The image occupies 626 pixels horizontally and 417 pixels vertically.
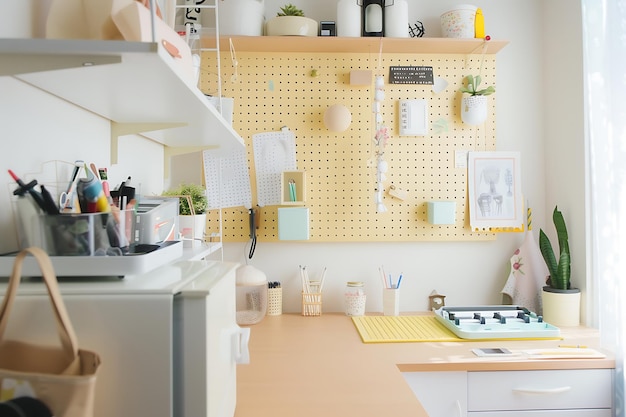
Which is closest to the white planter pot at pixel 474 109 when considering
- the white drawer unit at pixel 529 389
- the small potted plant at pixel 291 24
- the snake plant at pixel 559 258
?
the snake plant at pixel 559 258

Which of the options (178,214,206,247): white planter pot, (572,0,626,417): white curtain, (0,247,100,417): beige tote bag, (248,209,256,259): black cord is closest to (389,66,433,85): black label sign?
(572,0,626,417): white curtain

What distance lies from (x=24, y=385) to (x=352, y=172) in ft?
5.52

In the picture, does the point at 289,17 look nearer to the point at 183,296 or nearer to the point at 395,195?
the point at 395,195

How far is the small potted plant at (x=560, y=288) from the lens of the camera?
1908mm

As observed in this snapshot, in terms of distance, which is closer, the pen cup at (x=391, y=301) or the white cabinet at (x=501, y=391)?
the white cabinet at (x=501, y=391)

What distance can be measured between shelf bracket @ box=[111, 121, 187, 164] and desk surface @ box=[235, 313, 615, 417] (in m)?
0.71

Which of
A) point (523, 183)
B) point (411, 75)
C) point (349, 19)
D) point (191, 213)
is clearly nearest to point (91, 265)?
point (191, 213)

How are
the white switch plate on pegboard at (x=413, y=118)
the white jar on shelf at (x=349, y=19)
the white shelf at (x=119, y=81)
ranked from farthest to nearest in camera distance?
the white switch plate on pegboard at (x=413, y=118)
the white jar on shelf at (x=349, y=19)
the white shelf at (x=119, y=81)

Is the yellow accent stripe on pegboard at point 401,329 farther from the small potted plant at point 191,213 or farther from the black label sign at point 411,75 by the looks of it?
the black label sign at point 411,75

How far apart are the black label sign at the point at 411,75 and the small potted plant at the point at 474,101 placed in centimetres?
15

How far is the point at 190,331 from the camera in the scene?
0.69 meters

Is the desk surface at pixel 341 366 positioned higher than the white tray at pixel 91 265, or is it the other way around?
the white tray at pixel 91 265

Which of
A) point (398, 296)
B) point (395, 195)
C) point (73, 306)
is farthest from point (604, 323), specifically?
point (73, 306)

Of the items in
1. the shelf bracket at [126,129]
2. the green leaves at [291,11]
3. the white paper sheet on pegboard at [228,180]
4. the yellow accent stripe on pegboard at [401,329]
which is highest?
the green leaves at [291,11]
